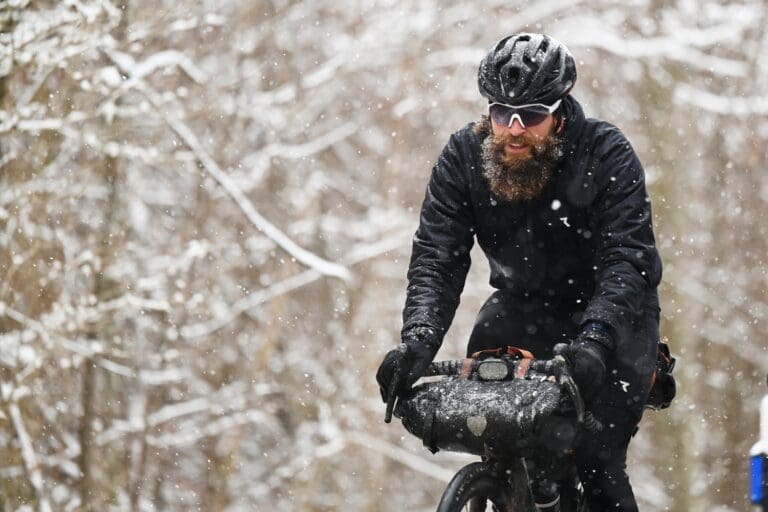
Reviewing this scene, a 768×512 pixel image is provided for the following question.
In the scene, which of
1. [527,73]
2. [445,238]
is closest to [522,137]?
[527,73]

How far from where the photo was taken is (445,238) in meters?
3.97

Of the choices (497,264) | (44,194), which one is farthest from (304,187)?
(497,264)

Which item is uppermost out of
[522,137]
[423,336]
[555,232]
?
[522,137]

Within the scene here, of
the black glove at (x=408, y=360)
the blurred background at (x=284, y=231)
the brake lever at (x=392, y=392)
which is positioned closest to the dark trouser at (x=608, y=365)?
the black glove at (x=408, y=360)

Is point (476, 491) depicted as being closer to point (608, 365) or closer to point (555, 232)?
point (608, 365)

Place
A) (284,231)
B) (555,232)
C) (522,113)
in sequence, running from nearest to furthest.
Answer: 1. (522,113)
2. (555,232)
3. (284,231)

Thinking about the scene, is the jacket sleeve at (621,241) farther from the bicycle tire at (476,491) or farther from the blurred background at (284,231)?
the blurred background at (284,231)

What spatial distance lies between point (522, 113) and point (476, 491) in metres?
1.06

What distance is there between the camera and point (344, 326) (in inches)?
721

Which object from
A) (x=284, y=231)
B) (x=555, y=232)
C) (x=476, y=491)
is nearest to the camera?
(x=476, y=491)

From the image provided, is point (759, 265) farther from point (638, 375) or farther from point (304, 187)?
point (638, 375)

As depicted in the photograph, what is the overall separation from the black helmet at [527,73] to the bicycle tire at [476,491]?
1.04 m

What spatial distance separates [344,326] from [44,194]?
292 inches

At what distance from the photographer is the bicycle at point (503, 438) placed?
137 inches
